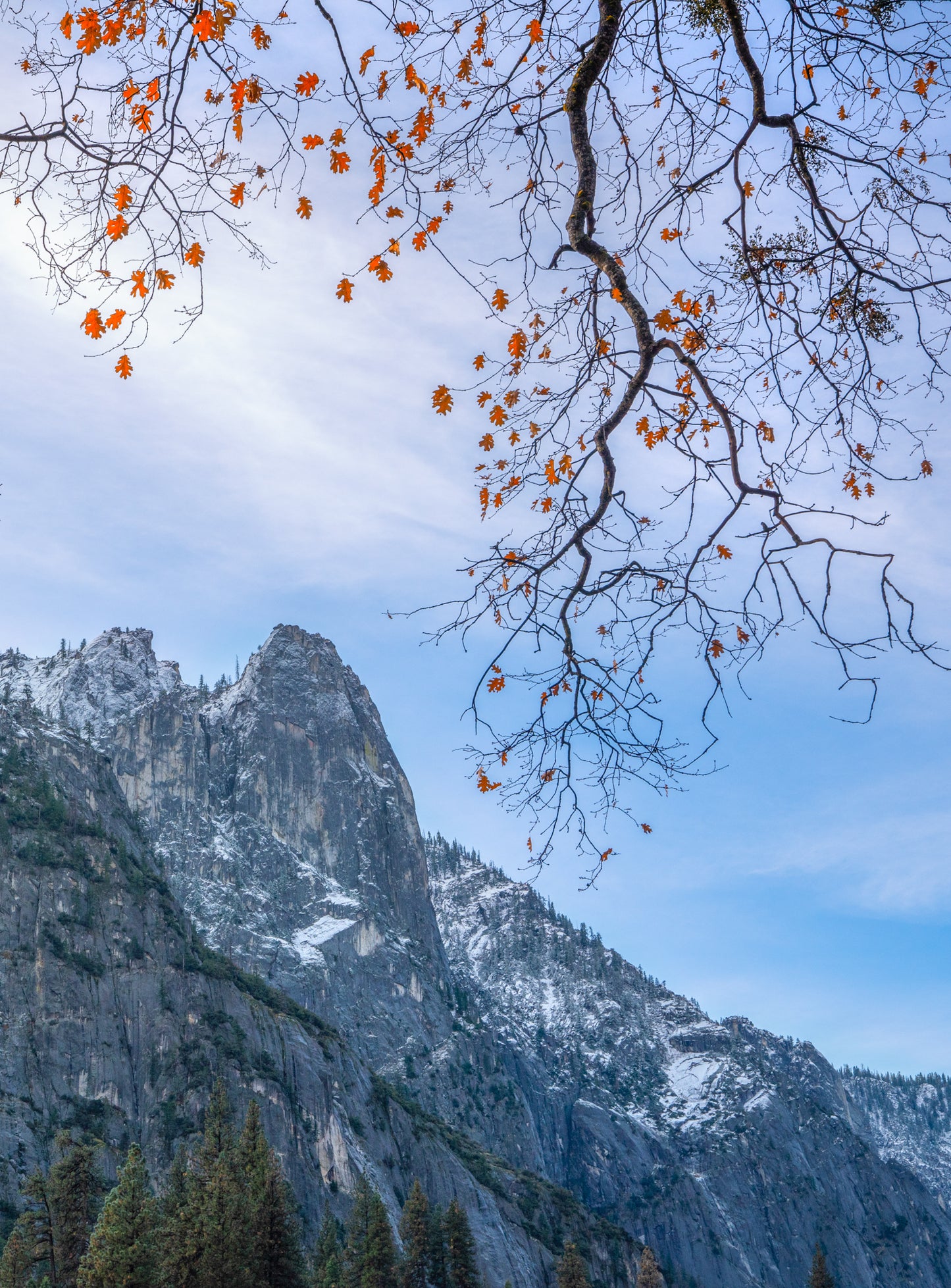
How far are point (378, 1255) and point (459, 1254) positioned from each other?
511 cm

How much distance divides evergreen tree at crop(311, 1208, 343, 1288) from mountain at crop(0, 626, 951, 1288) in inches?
777

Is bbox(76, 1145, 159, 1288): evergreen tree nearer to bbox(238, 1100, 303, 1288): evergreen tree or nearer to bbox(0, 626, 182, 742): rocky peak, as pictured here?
bbox(238, 1100, 303, 1288): evergreen tree

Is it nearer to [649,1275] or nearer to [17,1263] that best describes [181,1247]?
[17,1263]

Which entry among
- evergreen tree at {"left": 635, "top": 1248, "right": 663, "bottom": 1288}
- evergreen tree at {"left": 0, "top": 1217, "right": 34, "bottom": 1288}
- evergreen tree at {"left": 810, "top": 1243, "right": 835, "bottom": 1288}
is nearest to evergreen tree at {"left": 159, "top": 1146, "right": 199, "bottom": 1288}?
evergreen tree at {"left": 0, "top": 1217, "right": 34, "bottom": 1288}

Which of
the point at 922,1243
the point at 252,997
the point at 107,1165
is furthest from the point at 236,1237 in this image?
the point at 922,1243

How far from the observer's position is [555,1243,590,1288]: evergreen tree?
55.9 m

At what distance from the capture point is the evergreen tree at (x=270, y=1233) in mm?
39125

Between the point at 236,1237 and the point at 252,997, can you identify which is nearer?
the point at 236,1237

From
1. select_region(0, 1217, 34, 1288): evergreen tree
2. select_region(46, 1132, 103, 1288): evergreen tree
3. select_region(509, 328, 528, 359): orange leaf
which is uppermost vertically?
select_region(509, 328, 528, 359): orange leaf

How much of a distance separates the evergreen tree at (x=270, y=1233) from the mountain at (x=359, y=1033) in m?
28.0

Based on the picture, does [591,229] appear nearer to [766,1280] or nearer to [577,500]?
[577,500]

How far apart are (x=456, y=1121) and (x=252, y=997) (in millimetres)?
53663

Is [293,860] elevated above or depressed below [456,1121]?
above

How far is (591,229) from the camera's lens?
5758mm
